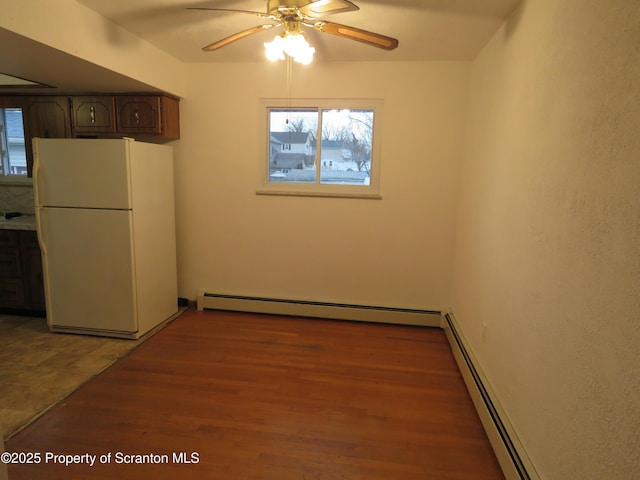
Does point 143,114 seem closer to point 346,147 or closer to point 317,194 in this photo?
point 317,194

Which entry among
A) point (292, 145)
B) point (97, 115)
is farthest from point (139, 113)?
point (292, 145)

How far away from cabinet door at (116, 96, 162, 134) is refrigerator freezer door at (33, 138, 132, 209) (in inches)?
21.6

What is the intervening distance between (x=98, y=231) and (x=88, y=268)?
35 cm

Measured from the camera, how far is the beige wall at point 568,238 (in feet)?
3.58

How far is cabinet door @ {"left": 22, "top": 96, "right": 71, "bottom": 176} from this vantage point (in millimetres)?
3514

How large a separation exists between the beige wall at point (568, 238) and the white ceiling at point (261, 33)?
348mm

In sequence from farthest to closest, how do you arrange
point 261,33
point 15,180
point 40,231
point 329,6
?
point 15,180, point 40,231, point 261,33, point 329,6

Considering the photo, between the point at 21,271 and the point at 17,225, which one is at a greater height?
the point at 17,225

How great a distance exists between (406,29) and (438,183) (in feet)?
4.52

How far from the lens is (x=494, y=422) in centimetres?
202

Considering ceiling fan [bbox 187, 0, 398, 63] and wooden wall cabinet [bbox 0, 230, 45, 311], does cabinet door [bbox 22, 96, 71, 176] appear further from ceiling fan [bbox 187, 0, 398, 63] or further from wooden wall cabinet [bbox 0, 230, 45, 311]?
ceiling fan [bbox 187, 0, 398, 63]

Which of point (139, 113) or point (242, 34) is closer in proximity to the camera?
point (242, 34)

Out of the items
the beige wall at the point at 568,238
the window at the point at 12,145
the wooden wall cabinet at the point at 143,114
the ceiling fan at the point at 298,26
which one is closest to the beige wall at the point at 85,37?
the wooden wall cabinet at the point at 143,114

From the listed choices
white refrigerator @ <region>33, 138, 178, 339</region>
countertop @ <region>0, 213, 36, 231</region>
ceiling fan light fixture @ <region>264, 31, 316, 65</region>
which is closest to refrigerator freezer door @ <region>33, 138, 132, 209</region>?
white refrigerator @ <region>33, 138, 178, 339</region>
